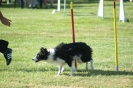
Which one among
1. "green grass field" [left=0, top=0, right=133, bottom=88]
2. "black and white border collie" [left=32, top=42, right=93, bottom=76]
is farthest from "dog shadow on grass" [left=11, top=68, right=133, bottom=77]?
"black and white border collie" [left=32, top=42, right=93, bottom=76]

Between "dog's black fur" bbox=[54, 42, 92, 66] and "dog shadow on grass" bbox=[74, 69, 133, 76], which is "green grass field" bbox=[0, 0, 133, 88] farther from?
"dog's black fur" bbox=[54, 42, 92, 66]

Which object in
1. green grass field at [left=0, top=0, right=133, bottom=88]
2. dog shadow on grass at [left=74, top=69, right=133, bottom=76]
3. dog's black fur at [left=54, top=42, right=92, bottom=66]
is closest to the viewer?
green grass field at [left=0, top=0, right=133, bottom=88]

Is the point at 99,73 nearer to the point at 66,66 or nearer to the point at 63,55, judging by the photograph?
the point at 63,55

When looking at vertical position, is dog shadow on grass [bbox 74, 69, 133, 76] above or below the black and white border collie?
below

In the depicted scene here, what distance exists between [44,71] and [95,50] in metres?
3.65

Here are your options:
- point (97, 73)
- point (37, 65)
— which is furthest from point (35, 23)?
point (97, 73)

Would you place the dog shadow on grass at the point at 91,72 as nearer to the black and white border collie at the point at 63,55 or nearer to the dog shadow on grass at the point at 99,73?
the dog shadow on grass at the point at 99,73

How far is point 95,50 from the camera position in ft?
41.1

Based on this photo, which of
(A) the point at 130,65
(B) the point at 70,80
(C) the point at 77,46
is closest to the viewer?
(B) the point at 70,80

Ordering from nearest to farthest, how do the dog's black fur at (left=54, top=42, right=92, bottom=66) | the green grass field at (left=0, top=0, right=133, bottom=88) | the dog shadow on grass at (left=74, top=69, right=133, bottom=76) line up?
the green grass field at (left=0, top=0, right=133, bottom=88)
the dog's black fur at (left=54, top=42, right=92, bottom=66)
the dog shadow on grass at (left=74, top=69, right=133, bottom=76)

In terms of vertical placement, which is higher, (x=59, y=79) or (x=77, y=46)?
(x=77, y=46)

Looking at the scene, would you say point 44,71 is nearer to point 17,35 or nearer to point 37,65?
point 37,65

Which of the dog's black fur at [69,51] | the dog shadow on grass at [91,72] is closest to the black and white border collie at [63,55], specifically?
the dog's black fur at [69,51]

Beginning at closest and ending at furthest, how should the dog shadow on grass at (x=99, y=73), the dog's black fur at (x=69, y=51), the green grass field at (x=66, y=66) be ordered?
the green grass field at (x=66, y=66), the dog's black fur at (x=69, y=51), the dog shadow on grass at (x=99, y=73)
